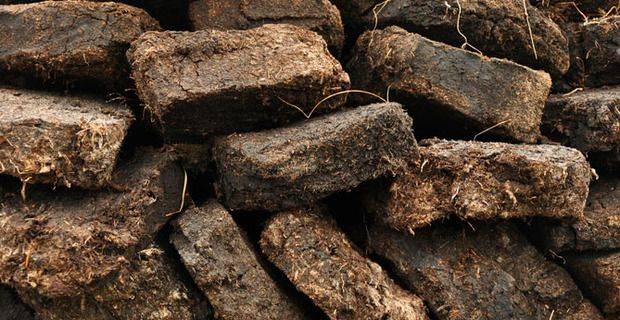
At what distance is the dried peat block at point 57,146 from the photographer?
2939 mm

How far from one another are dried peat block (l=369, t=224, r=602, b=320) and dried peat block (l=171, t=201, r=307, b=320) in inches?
27.2

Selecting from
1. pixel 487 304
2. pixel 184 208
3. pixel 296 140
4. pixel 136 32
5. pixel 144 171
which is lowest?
pixel 487 304

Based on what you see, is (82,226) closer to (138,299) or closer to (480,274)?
(138,299)

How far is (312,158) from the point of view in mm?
3148

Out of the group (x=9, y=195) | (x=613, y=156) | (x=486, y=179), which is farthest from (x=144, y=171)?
(x=613, y=156)

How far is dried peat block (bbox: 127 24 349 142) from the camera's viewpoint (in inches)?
125

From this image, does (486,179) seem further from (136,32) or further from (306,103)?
(136,32)

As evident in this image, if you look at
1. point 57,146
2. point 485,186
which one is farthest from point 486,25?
point 57,146

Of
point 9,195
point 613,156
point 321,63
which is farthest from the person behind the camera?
point 613,156

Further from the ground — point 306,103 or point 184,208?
point 306,103

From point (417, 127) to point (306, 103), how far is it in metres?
0.88

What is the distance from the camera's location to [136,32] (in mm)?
3564

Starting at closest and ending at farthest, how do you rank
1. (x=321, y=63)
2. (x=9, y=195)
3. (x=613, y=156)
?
(x=9, y=195)
(x=321, y=63)
(x=613, y=156)

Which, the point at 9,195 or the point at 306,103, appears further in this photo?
the point at 306,103
